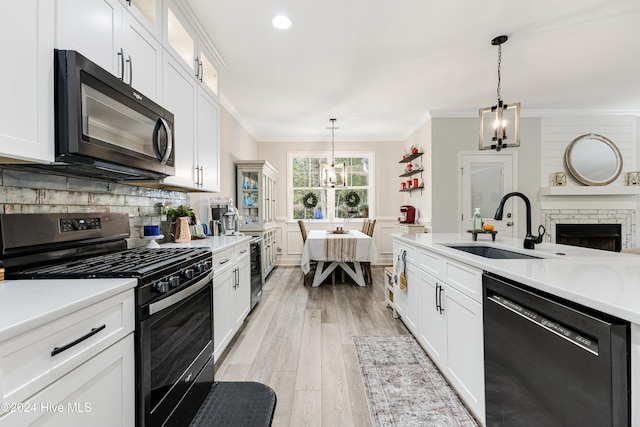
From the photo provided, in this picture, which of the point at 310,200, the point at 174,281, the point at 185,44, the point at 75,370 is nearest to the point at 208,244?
the point at 174,281

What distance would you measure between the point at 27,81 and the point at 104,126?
0.32 m

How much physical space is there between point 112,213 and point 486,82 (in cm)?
427

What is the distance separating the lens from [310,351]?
2521 millimetres

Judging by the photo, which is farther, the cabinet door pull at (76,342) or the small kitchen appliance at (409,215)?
the small kitchen appliance at (409,215)

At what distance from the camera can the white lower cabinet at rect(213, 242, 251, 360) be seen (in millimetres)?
2195

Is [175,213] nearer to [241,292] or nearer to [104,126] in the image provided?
[241,292]

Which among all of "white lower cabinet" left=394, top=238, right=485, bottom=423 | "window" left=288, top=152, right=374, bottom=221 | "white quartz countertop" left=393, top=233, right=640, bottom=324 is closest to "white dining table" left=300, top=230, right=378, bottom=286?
"white lower cabinet" left=394, top=238, right=485, bottom=423

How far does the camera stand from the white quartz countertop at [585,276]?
0.85 metres

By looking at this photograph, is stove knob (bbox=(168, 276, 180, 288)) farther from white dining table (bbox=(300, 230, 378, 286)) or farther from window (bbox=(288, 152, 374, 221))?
window (bbox=(288, 152, 374, 221))

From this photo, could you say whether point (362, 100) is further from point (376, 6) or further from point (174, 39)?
point (174, 39)

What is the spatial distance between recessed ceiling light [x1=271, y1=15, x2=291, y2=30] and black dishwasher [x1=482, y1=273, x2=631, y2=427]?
2419 mm

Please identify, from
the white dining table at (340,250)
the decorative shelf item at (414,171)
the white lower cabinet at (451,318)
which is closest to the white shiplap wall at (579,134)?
the decorative shelf item at (414,171)

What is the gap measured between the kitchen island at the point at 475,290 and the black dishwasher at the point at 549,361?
4cm

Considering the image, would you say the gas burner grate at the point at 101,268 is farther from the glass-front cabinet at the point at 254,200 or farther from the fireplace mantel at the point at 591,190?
the fireplace mantel at the point at 591,190
